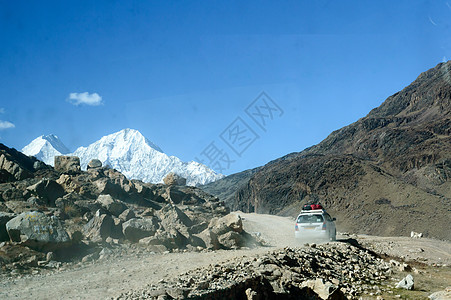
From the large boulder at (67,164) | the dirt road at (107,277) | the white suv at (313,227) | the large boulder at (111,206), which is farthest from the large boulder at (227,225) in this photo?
the large boulder at (67,164)

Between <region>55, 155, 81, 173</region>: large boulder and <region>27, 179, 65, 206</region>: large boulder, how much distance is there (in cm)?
814

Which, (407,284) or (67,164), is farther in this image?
(67,164)

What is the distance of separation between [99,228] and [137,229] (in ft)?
5.06

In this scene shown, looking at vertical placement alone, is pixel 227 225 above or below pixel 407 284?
above

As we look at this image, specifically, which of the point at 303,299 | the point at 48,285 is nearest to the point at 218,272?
the point at 303,299

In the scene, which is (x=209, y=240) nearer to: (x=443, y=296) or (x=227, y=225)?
(x=227, y=225)

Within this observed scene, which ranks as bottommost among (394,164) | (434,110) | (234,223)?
(234,223)

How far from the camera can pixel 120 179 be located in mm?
24953

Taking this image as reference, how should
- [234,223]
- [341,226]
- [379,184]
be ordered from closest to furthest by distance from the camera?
[234,223] → [341,226] → [379,184]

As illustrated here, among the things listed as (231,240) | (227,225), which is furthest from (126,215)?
(231,240)

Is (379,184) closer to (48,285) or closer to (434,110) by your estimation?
(434,110)

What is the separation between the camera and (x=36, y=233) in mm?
11914

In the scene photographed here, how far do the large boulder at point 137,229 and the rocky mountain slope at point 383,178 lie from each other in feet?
118

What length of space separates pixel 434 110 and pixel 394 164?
2391 cm
